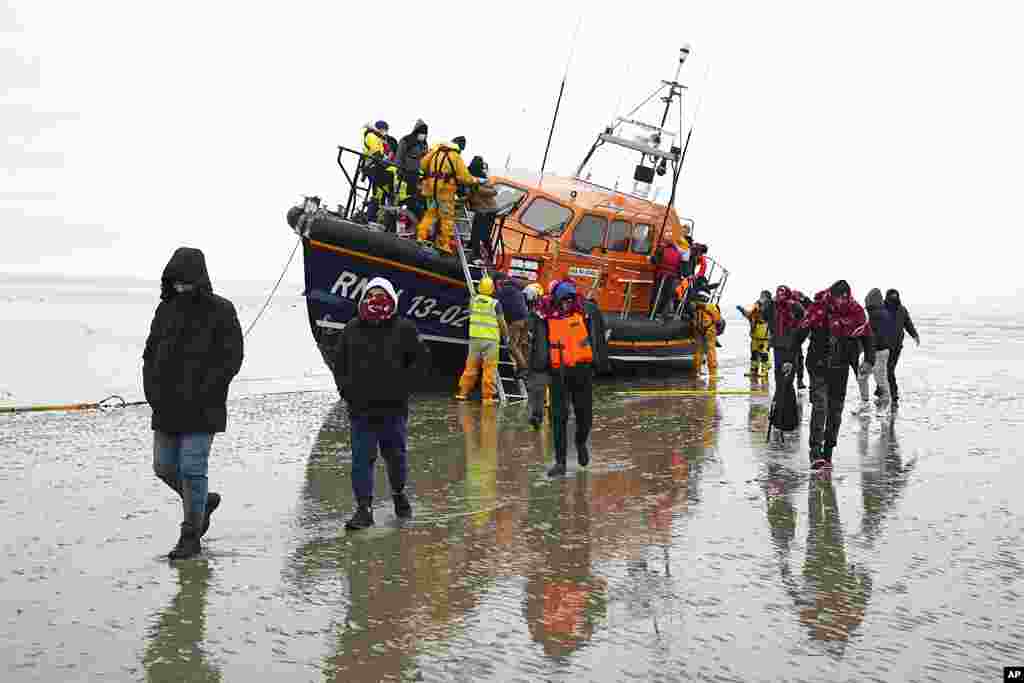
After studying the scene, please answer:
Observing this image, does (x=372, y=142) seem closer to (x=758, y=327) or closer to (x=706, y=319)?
(x=706, y=319)

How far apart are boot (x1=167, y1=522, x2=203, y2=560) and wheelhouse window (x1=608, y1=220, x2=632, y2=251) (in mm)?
11300

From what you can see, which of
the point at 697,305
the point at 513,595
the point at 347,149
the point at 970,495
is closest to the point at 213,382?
the point at 513,595

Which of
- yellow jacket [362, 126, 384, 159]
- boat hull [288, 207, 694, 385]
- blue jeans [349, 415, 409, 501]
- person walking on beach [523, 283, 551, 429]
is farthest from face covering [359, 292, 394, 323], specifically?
yellow jacket [362, 126, 384, 159]

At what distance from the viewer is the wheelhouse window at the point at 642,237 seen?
55.3 ft

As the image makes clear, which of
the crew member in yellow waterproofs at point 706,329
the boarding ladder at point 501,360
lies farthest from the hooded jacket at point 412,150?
the crew member in yellow waterproofs at point 706,329

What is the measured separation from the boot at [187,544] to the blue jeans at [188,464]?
0.14 feet

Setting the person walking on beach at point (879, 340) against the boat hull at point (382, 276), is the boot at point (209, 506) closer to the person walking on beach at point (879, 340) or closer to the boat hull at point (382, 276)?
the boat hull at point (382, 276)

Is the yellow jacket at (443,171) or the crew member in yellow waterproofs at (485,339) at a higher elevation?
the yellow jacket at (443,171)

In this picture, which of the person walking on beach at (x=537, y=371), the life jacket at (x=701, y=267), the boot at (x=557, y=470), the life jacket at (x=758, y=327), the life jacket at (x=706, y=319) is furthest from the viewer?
the life jacket at (x=701, y=267)

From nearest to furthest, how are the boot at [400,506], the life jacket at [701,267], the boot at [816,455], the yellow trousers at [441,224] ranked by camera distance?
the boot at [400,506], the boot at [816,455], the yellow trousers at [441,224], the life jacket at [701,267]

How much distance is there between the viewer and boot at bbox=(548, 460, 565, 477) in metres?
8.28

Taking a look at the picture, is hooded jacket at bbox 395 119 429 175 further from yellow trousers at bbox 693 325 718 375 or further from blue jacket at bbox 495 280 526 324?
yellow trousers at bbox 693 325 718 375

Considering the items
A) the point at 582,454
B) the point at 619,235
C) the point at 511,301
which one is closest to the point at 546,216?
the point at 619,235

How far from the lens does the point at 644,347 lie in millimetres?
17172
